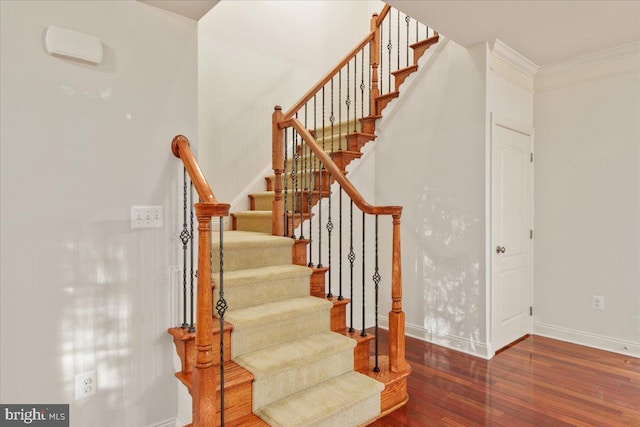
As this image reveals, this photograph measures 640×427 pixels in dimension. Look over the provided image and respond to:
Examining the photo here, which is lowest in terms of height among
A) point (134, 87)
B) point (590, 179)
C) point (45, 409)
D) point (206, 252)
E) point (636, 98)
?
point (45, 409)

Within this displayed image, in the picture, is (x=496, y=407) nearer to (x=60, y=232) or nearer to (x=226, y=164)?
(x=60, y=232)

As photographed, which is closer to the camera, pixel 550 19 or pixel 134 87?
pixel 134 87

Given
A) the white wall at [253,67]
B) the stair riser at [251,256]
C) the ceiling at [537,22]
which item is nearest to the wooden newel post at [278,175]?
the stair riser at [251,256]

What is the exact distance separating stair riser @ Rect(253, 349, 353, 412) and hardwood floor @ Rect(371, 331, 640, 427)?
40 cm

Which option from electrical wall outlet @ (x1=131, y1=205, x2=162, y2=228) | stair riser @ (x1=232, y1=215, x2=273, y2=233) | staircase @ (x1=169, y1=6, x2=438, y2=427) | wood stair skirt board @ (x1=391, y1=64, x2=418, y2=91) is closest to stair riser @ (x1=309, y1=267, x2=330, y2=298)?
staircase @ (x1=169, y1=6, x2=438, y2=427)

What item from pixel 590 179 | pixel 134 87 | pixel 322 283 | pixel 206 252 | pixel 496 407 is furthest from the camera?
pixel 590 179

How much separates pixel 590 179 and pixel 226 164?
11.7ft

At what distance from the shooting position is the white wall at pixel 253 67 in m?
4.18

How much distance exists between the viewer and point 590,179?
349 centimetres

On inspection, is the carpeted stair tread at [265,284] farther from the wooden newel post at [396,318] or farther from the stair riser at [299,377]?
the wooden newel post at [396,318]

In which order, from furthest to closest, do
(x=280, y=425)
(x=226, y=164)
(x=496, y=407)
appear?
(x=226, y=164) < (x=496, y=407) < (x=280, y=425)

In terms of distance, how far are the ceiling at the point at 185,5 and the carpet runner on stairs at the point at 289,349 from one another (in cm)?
148

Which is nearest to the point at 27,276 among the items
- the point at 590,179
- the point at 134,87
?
the point at 134,87

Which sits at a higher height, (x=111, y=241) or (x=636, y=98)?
(x=636, y=98)
